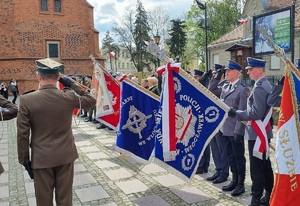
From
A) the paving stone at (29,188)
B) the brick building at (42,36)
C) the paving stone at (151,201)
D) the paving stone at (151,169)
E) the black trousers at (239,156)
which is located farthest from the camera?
the brick building at (42,36)

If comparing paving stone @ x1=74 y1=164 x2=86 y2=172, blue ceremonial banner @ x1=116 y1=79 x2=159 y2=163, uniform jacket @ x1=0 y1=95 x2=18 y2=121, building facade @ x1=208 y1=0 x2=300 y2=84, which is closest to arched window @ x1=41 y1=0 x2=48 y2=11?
building facade @ x1=208 y1=0 x2=300 y2=84

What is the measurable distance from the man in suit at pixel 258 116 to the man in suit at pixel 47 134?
2204 mm

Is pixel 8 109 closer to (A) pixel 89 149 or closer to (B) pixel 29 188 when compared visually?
(B) pixel 29 188

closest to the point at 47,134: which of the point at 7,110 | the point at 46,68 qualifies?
the point at 7,110

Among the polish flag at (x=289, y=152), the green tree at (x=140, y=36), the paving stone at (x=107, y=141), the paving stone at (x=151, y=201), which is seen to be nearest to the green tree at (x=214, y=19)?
Answer: the green tree at (x=140, y=36)

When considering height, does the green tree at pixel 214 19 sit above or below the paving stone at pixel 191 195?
above

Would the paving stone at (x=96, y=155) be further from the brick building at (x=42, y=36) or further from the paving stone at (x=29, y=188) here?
the brick building at (x=42, y=36)

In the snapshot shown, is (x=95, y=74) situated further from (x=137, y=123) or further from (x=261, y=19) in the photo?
(x=261, y=19)

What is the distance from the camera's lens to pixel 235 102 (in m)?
4.75

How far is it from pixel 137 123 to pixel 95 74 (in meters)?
3.28

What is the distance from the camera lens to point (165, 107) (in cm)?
441

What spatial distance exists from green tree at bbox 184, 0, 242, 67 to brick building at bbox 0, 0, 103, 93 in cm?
2212

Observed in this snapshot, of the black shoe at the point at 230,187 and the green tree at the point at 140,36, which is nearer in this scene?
the black shoe at the point at 230,187

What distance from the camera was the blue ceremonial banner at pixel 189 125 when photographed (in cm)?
454
